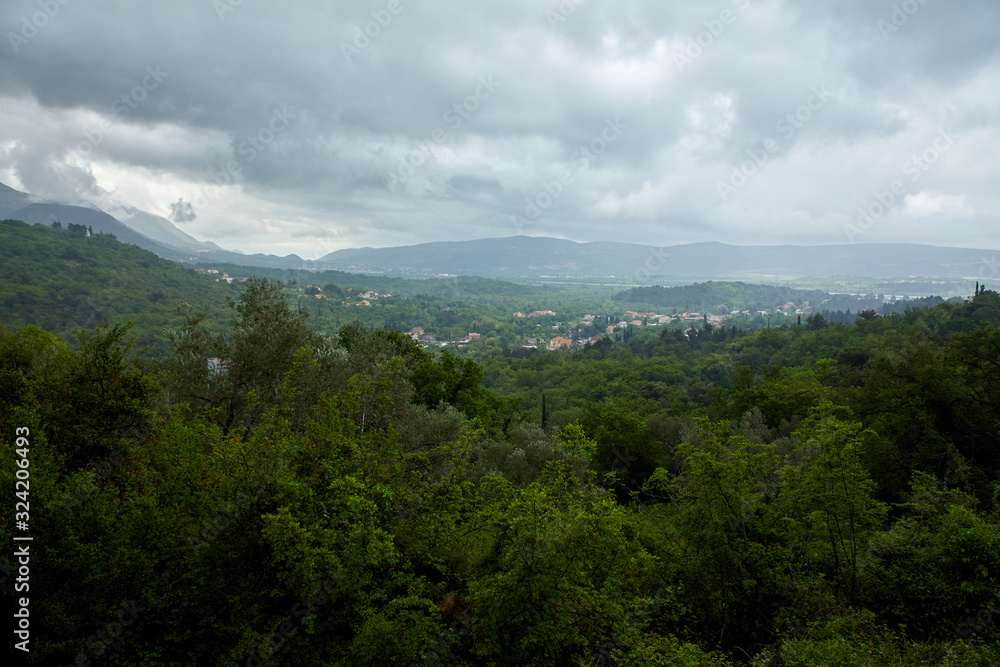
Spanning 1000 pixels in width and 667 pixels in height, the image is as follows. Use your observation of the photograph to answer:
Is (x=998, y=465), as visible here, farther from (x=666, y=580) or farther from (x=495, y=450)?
(x=495, y=450)

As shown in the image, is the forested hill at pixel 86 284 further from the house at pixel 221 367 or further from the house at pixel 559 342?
the house at pixel 559 342

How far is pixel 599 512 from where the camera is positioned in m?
7.71

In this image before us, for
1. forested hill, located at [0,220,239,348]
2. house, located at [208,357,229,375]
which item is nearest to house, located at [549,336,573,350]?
forested hill, located at [0,220,239,348]

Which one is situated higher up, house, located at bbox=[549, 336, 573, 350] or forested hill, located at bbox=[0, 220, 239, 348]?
forested hill, located at bbox=[0, 220, 239, 348]

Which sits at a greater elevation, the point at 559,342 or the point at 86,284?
the point at 86,284

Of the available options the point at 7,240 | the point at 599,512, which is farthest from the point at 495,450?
the point at 7,240

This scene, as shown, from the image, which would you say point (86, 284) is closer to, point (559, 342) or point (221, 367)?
point (221, 367)

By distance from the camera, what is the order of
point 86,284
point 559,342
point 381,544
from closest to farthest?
point 381,544 → point 86,284 → point 559,342

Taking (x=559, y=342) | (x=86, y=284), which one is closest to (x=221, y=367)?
(x=86, y=284)

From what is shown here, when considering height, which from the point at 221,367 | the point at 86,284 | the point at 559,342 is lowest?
the point at 559,342

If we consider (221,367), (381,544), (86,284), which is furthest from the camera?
(86,284)

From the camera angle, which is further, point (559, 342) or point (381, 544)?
point (559, 342)

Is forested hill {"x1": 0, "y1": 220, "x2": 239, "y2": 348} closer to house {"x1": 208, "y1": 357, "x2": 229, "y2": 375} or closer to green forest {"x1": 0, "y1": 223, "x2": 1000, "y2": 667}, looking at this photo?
house {"x1": 208, "y1": 357, "x2": 229, "y2": 375}

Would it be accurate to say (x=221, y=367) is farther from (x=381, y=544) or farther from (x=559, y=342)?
(x=559, y=342)
